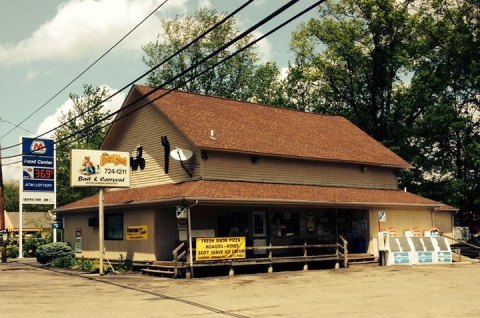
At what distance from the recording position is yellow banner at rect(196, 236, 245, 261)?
2197 centimetres

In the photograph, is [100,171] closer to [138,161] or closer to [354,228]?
[138,161]

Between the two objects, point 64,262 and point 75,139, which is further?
point 75,139

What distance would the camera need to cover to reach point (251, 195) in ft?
76.7

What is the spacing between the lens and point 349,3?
165 ft

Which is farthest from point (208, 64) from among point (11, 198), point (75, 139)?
point (11, 198)

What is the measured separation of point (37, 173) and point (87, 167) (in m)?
15.6

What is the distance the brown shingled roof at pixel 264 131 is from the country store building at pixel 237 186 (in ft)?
0.30

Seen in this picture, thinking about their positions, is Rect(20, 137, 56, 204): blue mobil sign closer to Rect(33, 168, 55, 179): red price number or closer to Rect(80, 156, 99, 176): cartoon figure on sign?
Rect(33, 168, 55, 179): red price number

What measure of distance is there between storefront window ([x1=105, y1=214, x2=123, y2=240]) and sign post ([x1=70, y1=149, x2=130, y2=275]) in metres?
1.86

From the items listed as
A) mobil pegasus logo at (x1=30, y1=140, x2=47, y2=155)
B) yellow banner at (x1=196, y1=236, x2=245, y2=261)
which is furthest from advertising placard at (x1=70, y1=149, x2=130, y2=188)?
mobil pegasus logo at (x1=30, y1=140, x2=47, y2=155)

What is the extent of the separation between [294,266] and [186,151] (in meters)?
7.55

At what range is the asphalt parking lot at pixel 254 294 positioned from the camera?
13406mm

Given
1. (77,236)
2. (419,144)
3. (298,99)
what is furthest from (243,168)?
(298,99)

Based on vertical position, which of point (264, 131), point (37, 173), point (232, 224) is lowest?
Result: point (232, 224)
